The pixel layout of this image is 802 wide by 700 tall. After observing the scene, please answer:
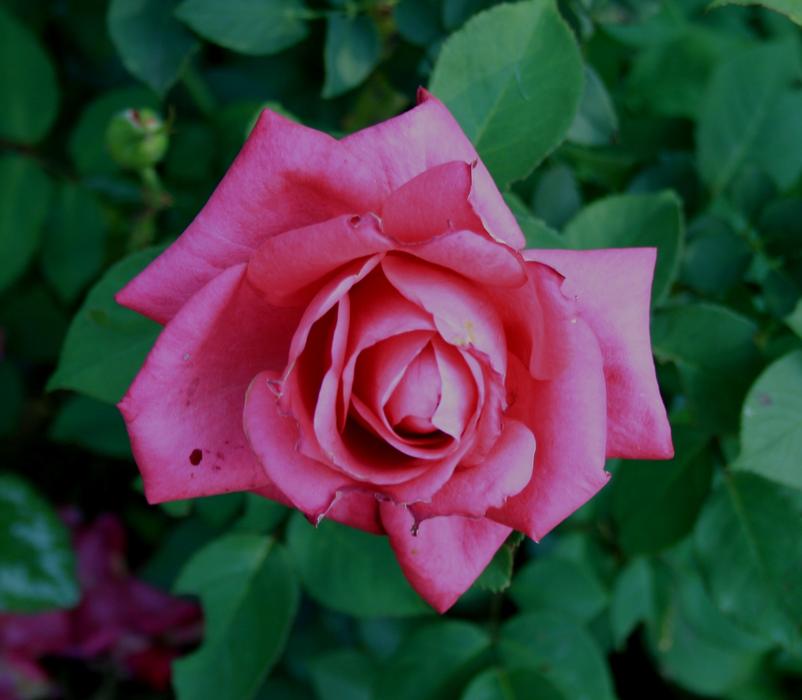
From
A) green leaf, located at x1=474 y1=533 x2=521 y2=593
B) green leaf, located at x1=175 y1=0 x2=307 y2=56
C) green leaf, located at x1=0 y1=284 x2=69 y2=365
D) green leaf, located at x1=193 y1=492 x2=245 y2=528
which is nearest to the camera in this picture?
green leaf, located at x1=474 y1=533 x2=521 y2=593

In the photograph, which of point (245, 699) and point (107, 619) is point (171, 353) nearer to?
point (245, 699)

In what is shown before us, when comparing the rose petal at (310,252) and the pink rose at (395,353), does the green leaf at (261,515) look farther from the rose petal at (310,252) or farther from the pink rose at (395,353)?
the rose petal at (310,252)

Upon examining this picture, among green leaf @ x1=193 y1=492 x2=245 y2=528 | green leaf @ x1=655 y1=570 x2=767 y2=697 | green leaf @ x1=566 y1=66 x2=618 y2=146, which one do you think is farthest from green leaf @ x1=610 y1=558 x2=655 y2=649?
green leaf @ x1=566 y1=66 x2=618 y2=146

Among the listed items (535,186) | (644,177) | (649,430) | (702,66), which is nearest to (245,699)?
(649,430)

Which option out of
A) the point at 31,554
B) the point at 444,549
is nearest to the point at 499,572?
the point at 444,549

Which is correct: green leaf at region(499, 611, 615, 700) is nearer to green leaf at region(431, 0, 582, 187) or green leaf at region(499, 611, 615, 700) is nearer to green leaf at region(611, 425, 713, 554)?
green leaf at region(611, 425, 713, 554)
